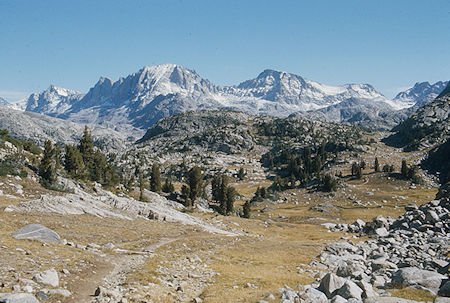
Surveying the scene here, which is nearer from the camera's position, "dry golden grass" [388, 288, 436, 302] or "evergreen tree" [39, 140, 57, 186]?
"dry golden grass" [388, 288, 436, 302]

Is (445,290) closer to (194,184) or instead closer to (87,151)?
(194,184)

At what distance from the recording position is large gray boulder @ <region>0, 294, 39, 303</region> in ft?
40.4

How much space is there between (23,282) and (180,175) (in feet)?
563

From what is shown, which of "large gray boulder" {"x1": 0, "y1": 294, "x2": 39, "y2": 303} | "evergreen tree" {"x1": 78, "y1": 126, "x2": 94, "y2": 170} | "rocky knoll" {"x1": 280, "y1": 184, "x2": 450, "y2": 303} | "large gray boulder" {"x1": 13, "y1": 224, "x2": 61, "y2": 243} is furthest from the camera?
"evergreen tree" {"x1": 78, "y1": 126, "x2": 94, "y2": 170}

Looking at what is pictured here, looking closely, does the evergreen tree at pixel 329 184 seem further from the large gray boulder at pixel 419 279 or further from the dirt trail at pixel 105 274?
the dirt trail at pixel 105 274

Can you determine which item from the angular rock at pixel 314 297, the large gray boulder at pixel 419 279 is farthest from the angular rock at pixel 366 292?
the large gray boulder at pixel 419 279

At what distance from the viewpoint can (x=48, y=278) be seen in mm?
16156

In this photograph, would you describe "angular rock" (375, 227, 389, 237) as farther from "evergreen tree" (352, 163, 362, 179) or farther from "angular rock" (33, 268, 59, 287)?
"evergreen tree" (352, 163, 362, 179)

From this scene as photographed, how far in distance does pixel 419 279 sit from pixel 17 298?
24498mm

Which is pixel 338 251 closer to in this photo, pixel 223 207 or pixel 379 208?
pixel 223 207

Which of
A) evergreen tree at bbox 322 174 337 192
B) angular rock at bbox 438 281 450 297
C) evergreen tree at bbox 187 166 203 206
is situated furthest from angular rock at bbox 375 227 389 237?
evergreen tree at bbox 322 174 337 192

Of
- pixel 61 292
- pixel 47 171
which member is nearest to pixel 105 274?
pixel 61 292

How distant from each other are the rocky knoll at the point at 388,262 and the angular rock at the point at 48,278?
1378cm

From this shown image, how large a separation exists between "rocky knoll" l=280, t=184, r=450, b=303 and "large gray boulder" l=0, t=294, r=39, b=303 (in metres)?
13.5
